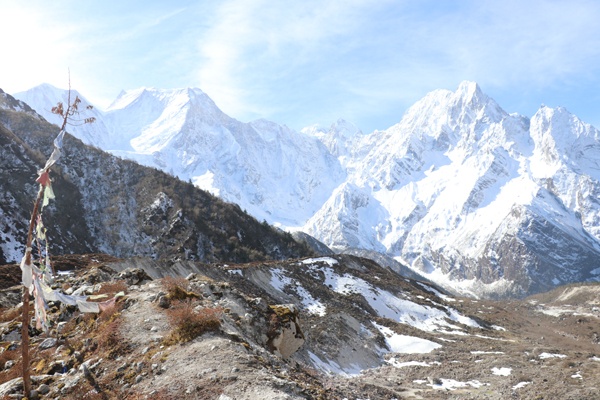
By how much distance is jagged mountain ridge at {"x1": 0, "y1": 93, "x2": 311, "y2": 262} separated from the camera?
78000 millimetres

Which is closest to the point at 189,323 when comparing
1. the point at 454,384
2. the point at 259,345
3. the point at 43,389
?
the point at 259,345

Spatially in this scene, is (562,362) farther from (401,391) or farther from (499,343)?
(401,391)

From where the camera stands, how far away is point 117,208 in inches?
3629

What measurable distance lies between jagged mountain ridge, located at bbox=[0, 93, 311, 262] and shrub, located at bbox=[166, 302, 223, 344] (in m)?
62.2

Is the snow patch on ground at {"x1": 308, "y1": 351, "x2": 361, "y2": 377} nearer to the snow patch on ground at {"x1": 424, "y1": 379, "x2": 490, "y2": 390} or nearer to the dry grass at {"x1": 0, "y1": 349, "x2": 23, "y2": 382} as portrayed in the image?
the snow patch on ground at {"x1": 424, "y1": 379, "x2": 490, "y2": 390}

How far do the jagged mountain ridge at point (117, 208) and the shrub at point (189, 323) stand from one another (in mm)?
62179

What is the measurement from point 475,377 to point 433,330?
28281mm

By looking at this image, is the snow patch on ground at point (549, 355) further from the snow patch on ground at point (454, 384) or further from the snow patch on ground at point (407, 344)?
the snow patch on ground at point (454, 384)

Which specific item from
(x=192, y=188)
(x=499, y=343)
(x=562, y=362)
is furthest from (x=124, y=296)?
(x=192, y=188)

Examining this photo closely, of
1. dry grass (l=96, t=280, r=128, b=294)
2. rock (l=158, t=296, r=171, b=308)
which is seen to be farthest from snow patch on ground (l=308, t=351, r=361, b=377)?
rock (l=158, t=296, r=171, b=308)

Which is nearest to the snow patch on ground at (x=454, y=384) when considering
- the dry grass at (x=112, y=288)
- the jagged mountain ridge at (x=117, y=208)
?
the dry grass at (x=112, y=288)

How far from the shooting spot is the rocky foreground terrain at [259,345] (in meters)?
11.1

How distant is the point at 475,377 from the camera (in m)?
32.9

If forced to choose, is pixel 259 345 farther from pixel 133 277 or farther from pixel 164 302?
pixel 133 277
